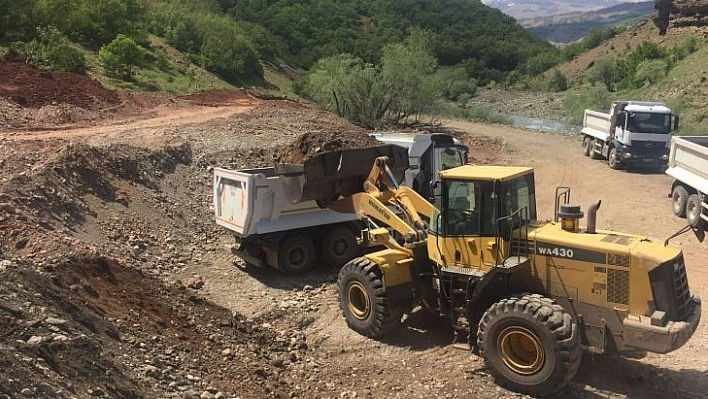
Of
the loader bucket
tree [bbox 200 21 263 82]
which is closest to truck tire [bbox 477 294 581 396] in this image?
the loader bucket

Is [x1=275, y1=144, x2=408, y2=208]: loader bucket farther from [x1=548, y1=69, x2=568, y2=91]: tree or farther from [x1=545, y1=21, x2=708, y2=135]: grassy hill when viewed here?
[x1=548, y1=69, x2=568, y2=91]: tree

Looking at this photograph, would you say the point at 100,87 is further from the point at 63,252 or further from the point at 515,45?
the point at 515,45

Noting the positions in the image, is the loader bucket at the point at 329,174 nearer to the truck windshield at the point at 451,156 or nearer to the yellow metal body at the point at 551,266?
the yellow metal body at the point at 551,266

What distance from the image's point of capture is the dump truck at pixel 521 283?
6895 millimetres

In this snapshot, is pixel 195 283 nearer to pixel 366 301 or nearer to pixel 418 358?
pixel 366 301

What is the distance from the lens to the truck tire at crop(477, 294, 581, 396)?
22.6ft

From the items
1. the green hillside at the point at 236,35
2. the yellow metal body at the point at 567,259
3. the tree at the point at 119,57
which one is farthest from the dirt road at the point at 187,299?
the green hillside at the point at 236,35

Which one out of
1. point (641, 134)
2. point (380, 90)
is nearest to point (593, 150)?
point (641, 134)

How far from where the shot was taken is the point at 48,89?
1994 centimetres

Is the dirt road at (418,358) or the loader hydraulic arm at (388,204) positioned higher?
the loader hydraulic arm at (388,204)

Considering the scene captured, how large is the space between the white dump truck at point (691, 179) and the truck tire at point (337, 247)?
291 inches

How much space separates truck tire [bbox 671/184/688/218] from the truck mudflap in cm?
994

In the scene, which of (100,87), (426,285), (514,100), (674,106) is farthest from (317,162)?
(514,100)

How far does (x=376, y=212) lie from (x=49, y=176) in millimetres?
6091
